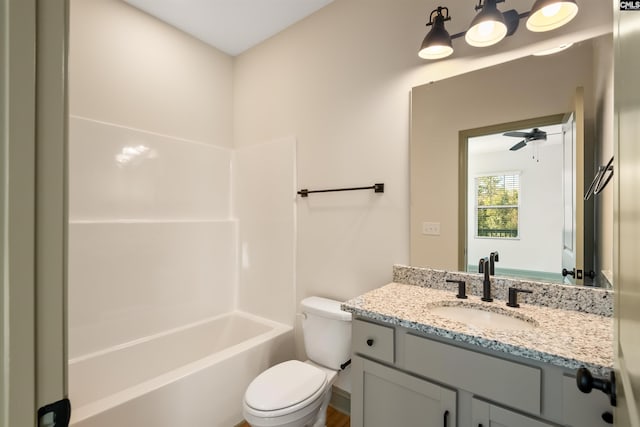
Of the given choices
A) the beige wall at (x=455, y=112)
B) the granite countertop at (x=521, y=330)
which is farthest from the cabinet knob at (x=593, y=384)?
the beige wall at (x=455, y=112)

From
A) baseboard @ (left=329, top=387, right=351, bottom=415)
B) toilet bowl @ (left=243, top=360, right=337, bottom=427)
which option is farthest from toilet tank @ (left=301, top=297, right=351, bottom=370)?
baseboard @ (left=329, top=387, right=351, bottom=415)

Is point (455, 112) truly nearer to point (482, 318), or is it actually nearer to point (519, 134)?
point (519, 134)

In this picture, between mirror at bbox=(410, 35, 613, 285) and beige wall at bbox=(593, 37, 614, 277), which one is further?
mirror at bbox=(410, 35, 613, 285)

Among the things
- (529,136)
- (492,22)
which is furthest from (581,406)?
(492,22)

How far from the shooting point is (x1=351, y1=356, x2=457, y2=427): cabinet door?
107 cm

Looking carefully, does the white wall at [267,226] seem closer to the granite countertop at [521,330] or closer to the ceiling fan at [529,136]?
the granite countertop at [521,330]

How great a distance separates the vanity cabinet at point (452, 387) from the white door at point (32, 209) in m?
1.03

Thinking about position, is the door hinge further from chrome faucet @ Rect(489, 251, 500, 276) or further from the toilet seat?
chrome faucet @ Rect(489, 251, 500, 276)

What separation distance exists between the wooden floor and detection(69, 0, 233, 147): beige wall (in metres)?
2.24

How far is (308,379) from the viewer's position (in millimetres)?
1642

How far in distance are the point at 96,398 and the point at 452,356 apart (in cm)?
204

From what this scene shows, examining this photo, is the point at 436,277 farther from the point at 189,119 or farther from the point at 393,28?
the point at 189,119

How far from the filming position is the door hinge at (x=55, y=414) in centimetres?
46

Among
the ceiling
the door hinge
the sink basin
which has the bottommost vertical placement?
the sink basin
